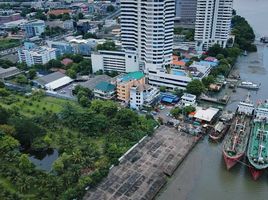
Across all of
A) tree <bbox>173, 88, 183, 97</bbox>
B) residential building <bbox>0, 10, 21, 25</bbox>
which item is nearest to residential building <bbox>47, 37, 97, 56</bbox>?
tree <bbox>173, 88, 183, 97</bbox>

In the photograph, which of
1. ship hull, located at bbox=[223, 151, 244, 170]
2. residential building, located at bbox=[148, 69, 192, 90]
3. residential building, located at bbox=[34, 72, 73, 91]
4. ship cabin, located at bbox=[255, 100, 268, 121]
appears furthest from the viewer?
residential building, located at bbox=[34, 72, 73, 91]

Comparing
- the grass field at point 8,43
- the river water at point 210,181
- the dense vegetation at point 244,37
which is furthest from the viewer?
the grass field at point 8,43

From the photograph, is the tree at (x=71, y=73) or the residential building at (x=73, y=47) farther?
the residential building at (x=73, y=47)

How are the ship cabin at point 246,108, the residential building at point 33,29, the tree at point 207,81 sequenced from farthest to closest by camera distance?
1. the residential building at point 33,29
2. the tree at point 207,81
3. the ship cabin at point 246,108

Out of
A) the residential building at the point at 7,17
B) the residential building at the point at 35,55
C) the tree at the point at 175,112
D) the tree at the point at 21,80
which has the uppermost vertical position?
the residential building at the point at 7,17

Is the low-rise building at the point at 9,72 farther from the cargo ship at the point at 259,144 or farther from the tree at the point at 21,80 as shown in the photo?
the cargo ship at the point at 259,144

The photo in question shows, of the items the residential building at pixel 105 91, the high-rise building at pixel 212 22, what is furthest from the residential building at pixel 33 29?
the residential building at pixel 105 91

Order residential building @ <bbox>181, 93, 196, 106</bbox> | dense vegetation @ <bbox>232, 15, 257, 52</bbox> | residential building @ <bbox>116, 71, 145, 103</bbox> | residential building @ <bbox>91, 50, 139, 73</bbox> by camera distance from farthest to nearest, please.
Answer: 1. dense vegetation @ <bbox>232, 15, 257, 52</bbox>
2. residential building @ <bbox>91, 50, 139, 73</bbox>
3. residential building @ <bbox>116, 71, 145, 103</bbox>
4. residential building @ <bbox>181, 93, 196, 106</bbox>

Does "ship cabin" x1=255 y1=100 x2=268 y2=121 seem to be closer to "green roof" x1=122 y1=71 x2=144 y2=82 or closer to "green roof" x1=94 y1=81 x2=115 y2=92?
"green roof" x1=122 y1=71 x2=144 y2=82
